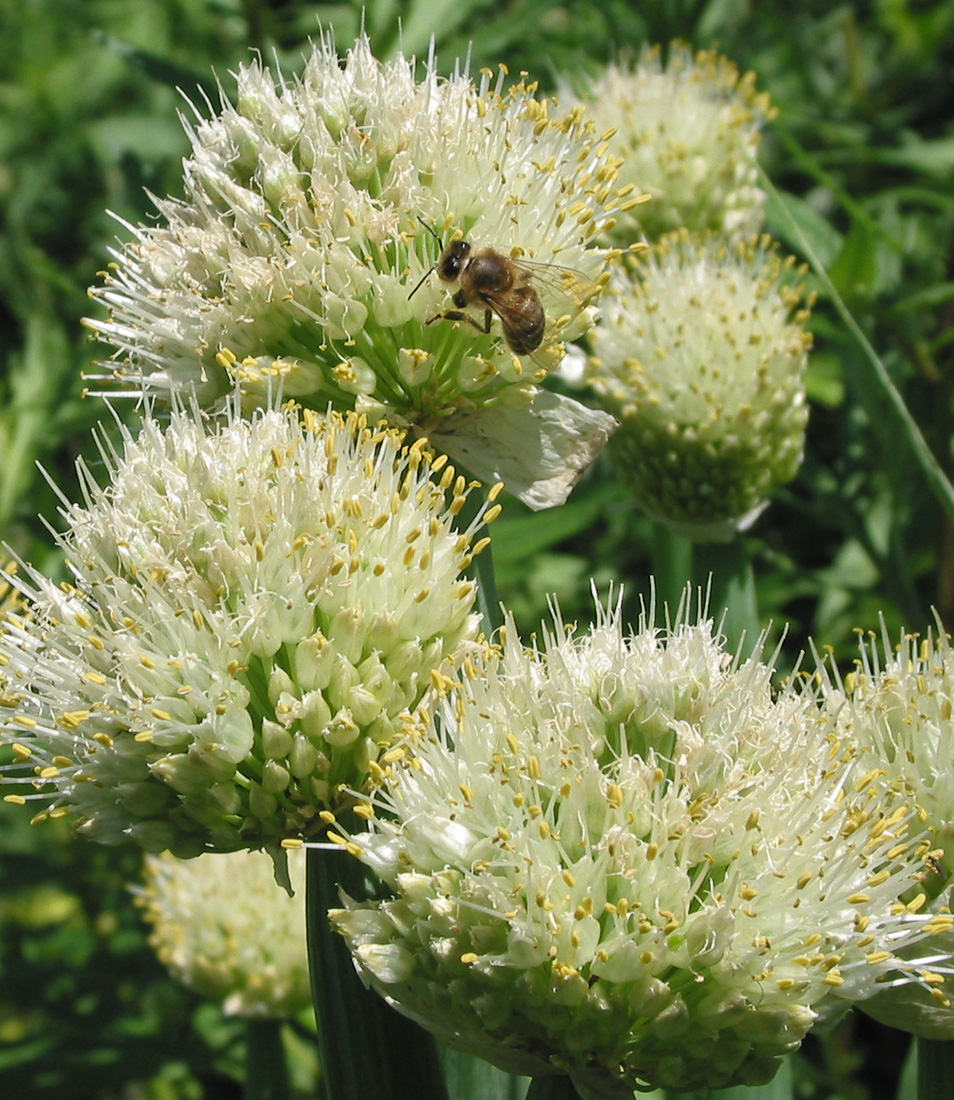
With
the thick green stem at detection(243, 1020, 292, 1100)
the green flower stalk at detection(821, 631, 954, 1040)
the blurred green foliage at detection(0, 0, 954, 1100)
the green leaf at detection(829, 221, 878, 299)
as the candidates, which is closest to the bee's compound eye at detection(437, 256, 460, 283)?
the green flower stalk at detection(821, 631, 954, 1040)

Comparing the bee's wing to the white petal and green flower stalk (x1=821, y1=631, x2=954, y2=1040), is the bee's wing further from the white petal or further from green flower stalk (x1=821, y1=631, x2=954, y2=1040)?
green flower stalk (x1=821, y1=631, x2=954, y2=1040)

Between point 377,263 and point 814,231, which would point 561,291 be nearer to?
point 377,263

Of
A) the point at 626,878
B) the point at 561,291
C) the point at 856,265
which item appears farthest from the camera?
the point at 856,265

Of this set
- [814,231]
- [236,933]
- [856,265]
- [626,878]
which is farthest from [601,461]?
[626,878]

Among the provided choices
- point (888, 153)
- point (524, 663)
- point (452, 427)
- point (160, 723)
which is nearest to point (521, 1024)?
point (524, 663)

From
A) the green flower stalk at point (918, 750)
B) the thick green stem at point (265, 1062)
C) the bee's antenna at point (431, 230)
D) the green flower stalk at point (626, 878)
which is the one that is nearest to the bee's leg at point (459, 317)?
the bee's antenna at point (431, 230)

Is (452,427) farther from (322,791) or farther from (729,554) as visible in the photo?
(729,554)
